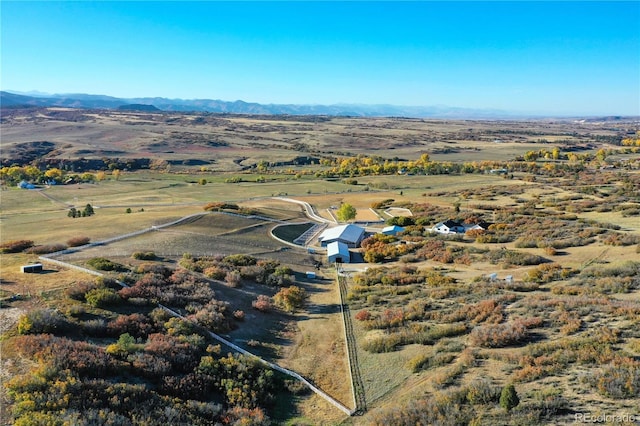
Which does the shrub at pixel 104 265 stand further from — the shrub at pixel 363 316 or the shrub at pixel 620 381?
the shrub at pixel 620 381

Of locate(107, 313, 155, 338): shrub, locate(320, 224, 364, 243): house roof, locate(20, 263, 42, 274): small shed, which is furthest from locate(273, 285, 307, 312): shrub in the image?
locate(320, 224, 364, 243): house roof

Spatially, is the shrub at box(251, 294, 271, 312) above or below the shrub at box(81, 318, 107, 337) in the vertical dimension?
below

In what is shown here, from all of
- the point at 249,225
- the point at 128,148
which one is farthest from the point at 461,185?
the point at 128,148

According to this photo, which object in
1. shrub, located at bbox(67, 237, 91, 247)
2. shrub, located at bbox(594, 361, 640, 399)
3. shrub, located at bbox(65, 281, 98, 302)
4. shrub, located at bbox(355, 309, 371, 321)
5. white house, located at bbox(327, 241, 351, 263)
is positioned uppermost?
shrub, located at bbox(594, 361, 640, 399)

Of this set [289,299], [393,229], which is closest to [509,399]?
[289,299]

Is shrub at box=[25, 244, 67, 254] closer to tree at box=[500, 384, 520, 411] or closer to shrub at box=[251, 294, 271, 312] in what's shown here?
shrub at box=[251, 294, 271, 312]

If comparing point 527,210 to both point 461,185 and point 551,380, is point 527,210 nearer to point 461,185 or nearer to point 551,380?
point 461,185
